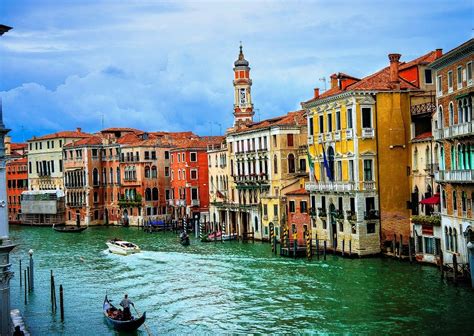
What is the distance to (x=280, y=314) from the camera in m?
21.5

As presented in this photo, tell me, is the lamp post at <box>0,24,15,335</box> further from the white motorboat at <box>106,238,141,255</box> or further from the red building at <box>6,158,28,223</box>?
the red building at <box>6,158,28,223</box>

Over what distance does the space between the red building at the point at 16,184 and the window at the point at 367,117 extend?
46.1m

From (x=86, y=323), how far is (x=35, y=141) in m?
48.4

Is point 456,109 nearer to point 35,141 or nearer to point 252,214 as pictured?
point 252,214

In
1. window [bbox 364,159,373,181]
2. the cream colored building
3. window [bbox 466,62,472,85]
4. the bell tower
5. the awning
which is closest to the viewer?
window [bbox 466,62,472,85]

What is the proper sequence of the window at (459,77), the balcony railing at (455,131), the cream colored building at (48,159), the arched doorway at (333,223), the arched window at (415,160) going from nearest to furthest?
the balcony railing at (455,131), the window at (459,77), the arched window at (415,160), the arched doorway at (333,223), the cream colored building at (48,159)

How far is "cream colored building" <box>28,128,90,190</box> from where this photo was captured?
214 feet

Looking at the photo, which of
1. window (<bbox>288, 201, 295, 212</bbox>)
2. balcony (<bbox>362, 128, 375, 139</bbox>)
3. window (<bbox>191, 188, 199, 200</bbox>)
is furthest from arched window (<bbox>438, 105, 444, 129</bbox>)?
window (<bbox>191, 188, 199, 200</bbox>)

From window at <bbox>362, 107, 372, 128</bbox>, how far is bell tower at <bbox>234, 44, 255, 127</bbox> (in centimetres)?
2832

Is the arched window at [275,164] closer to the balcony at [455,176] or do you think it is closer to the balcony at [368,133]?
the balcony at [368,133]

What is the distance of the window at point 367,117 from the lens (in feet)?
103

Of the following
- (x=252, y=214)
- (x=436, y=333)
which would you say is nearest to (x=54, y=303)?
(x=436, y=333)

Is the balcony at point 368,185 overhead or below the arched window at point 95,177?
below

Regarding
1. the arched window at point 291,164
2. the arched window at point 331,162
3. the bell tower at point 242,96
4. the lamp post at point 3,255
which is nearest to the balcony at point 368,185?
the arched window at point 331,162
